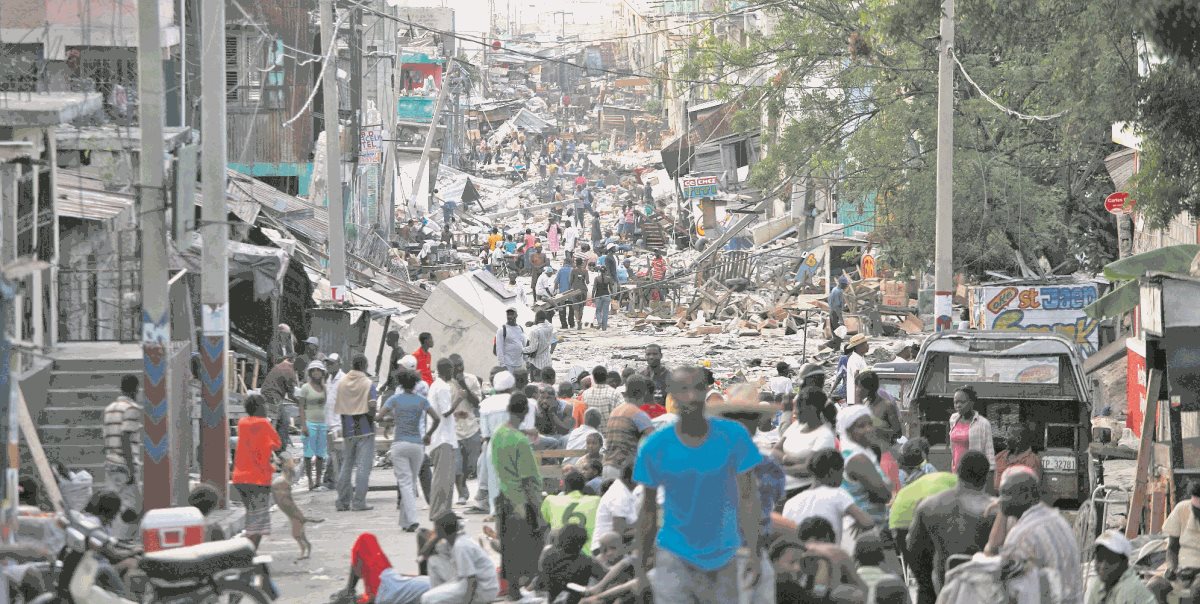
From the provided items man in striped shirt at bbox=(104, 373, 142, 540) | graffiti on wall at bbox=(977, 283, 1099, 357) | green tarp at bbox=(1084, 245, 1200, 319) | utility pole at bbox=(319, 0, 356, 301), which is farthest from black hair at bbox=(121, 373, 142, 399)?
graffiti on wall at bbox=(977, 283, 1099, 357)

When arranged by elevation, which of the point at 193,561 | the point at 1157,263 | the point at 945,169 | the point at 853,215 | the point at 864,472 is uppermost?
the point at 945,169

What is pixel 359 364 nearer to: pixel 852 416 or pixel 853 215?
pixel 852 416

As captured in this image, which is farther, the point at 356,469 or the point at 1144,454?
the point at 356,469

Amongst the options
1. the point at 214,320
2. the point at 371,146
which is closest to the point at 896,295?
the point at 371,146

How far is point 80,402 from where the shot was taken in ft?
57.6

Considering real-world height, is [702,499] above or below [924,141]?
below

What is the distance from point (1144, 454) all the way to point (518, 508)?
4.96 m

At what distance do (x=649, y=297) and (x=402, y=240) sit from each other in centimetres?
1075

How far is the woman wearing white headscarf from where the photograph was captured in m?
10.3

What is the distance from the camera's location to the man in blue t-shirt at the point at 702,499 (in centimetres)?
790

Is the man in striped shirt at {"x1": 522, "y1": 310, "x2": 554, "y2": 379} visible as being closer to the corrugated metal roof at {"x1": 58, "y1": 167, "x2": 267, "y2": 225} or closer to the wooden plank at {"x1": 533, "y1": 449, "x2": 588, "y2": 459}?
the corrugated metal roof at {"x1": 58, "y1": 167, "x2": 267, "y2": 225}

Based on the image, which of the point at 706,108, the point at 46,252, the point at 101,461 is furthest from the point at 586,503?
the point at 706,108

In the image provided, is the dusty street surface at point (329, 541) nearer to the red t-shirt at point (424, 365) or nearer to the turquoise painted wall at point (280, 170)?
the red t-shirt at point (424, 365)

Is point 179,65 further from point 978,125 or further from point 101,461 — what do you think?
point 978,125
